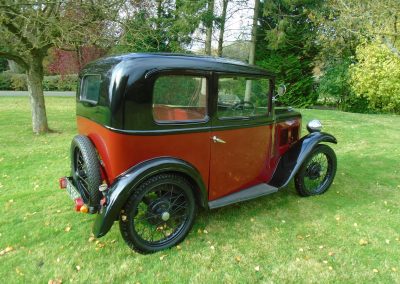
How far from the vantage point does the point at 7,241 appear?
327 centimetres

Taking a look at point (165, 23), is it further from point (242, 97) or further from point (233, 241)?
point (233, 241)

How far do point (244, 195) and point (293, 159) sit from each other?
0.94 metres

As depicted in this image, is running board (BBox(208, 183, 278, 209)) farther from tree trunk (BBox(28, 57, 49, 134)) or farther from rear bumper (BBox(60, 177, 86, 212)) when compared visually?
tree trunk (BBox(28, 57, 49, 134))

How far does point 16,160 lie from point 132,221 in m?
4.14

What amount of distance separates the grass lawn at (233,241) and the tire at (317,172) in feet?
0.51

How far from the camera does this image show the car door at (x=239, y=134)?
343cm

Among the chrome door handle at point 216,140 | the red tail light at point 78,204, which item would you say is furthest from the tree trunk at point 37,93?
the chrome door handle at point 216,140

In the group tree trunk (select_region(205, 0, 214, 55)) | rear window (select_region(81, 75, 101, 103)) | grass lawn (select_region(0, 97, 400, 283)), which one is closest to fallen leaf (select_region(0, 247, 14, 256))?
grass lawn (select_region(0, 97, 400, 283))

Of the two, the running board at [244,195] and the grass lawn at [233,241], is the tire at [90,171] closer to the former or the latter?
the grass lawn at [233,241]

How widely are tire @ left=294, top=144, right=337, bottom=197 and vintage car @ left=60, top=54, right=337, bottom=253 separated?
308 mm

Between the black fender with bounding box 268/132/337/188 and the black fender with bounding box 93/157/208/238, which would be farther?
the black fender with bounding box 268/132/337/188

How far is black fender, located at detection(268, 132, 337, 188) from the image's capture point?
410 cm

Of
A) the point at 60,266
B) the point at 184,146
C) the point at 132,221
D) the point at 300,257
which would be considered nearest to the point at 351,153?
the point at 300,257

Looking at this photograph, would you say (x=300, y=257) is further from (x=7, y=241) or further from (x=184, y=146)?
(x=7, y=241)
